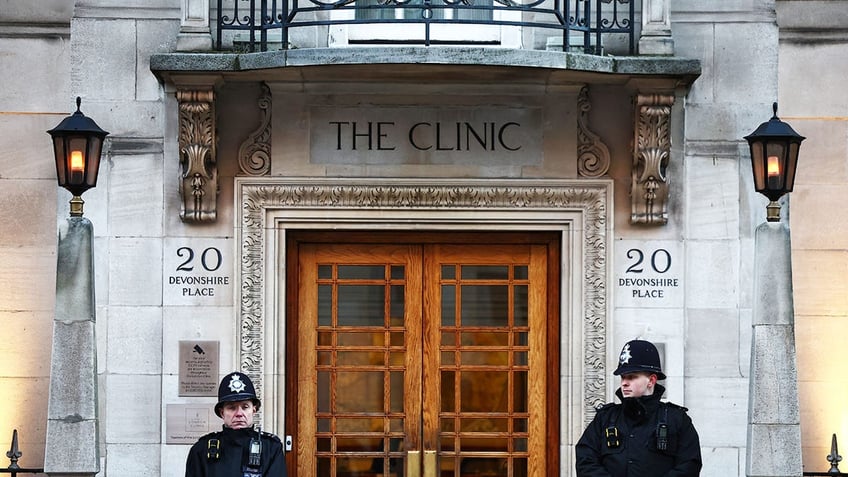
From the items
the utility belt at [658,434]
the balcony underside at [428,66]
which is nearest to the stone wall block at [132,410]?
the balcony underside at [428,66]

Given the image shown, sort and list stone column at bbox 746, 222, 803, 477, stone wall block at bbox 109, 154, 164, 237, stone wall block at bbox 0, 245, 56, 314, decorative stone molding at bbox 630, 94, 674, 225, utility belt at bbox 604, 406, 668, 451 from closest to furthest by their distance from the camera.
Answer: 1. utility belt at bbox 604, 406, 668, 451
2. stone column at bbox 746, 222, 803, 477
3. decorative stone molding at bbox 630, 94, 674, 225
4. stone wall block at bbox 109, 154, 164, 237
5. stone wall block at bbox 0, 245, 56, 314

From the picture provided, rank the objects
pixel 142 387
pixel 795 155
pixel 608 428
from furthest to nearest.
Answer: pixel 142 387
pixel 795 155
pixel 608 428

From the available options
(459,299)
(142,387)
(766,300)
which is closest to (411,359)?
(459,299)

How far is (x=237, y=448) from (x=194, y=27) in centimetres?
421

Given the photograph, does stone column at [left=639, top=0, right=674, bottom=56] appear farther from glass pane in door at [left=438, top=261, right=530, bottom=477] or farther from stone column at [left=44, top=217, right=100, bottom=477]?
stone column at [left=44, top=217, right=100, bottom=477]

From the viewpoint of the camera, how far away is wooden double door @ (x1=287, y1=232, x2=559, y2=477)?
12.7 metres

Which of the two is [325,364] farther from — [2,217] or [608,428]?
[608,428]

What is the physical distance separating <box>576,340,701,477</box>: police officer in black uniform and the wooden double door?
11.2 feet

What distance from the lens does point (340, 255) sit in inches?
501

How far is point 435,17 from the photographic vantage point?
42.0ft

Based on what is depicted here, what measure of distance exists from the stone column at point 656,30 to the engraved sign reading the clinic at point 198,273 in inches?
146

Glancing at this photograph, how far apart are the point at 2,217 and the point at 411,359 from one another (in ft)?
11.6

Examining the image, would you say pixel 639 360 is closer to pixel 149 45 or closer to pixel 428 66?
pixel 428 66

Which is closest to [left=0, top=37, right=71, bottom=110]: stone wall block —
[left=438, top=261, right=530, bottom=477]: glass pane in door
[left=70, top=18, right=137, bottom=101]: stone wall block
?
[left=70, top=18, right=137, bottom=101]: stone wall block
